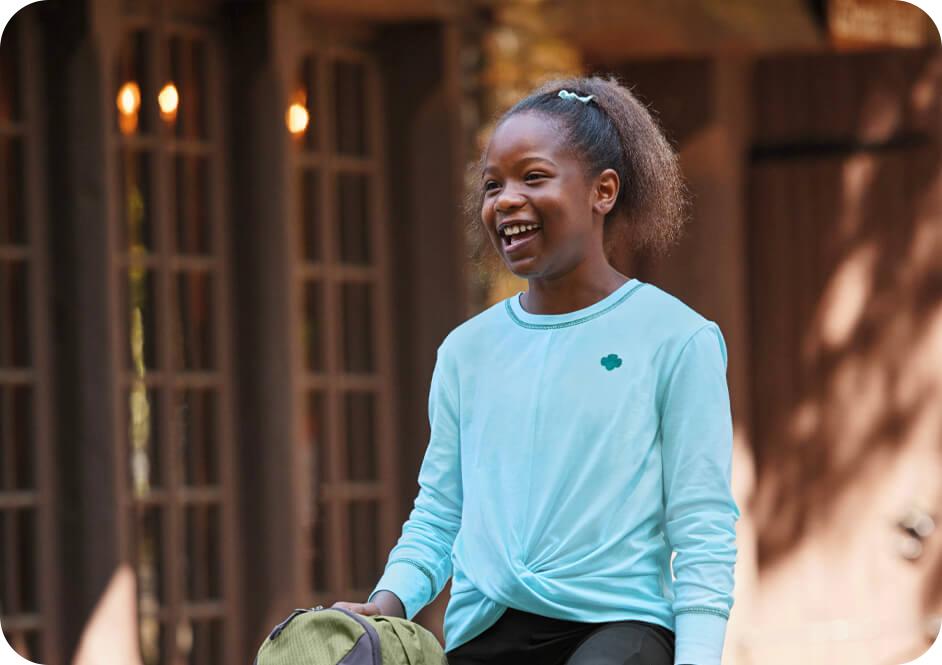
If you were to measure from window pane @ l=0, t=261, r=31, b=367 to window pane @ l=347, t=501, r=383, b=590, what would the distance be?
1.35 m

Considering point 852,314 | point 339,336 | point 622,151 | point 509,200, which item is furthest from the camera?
point 852,314

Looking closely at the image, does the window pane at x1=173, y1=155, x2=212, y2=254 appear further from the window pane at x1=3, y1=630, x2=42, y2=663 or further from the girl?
the girl

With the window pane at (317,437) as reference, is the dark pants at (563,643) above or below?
above

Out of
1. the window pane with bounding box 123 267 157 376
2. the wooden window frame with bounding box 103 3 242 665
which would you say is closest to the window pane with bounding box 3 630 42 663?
the wooden window frame with bounding box 103 3 242 665

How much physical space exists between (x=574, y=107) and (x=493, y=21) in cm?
361

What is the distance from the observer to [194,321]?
533 centimetres

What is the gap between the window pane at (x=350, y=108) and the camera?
5.77 m

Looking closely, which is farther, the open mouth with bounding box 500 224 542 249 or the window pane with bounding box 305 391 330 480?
the window pane with bounding box 305 391 330 480

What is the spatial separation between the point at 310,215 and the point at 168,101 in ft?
2.19

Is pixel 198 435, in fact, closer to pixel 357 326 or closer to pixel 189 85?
pixel 357 326

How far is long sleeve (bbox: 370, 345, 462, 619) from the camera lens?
2.58m

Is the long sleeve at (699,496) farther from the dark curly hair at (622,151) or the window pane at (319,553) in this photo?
the window pane at (319,553)

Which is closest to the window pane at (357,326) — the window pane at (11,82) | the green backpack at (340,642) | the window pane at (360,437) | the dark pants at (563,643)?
the window pane at (360,437)

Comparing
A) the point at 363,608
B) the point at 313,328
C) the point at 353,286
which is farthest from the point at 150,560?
the point at 363,608
